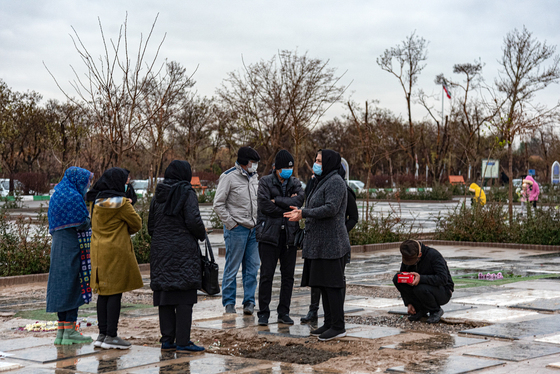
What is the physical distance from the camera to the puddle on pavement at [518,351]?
5500mm

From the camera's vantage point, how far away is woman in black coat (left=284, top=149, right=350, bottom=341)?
639cm

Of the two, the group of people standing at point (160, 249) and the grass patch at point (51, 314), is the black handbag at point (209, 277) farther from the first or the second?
the grass patch at point (51, 314)

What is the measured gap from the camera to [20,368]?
5.43 m

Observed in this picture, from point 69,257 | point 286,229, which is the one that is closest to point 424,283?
point 286,229

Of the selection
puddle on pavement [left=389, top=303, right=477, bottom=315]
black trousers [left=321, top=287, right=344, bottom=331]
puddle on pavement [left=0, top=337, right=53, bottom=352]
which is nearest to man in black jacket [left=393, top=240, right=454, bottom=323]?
puddle on pavement [left=389, top=303, right=477, bottom=315]

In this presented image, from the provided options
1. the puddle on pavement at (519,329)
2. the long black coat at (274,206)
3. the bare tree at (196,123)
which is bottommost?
the puddle on pavement at (519,329)

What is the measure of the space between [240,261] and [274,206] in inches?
41.5

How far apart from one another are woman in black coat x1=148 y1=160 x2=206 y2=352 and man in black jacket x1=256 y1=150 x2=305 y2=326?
1354 mm

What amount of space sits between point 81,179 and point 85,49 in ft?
22.7

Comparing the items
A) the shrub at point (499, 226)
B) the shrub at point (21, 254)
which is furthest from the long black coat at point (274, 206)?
the shrub at point (499, 226)

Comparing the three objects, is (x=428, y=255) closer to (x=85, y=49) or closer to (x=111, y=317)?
(x=111, y=317)

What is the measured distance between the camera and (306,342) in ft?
20.9

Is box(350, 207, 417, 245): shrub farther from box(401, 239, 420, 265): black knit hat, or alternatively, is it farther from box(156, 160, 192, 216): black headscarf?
box(156, 160, 192, 216): black headscarf

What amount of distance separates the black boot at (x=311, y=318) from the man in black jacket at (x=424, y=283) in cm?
93
